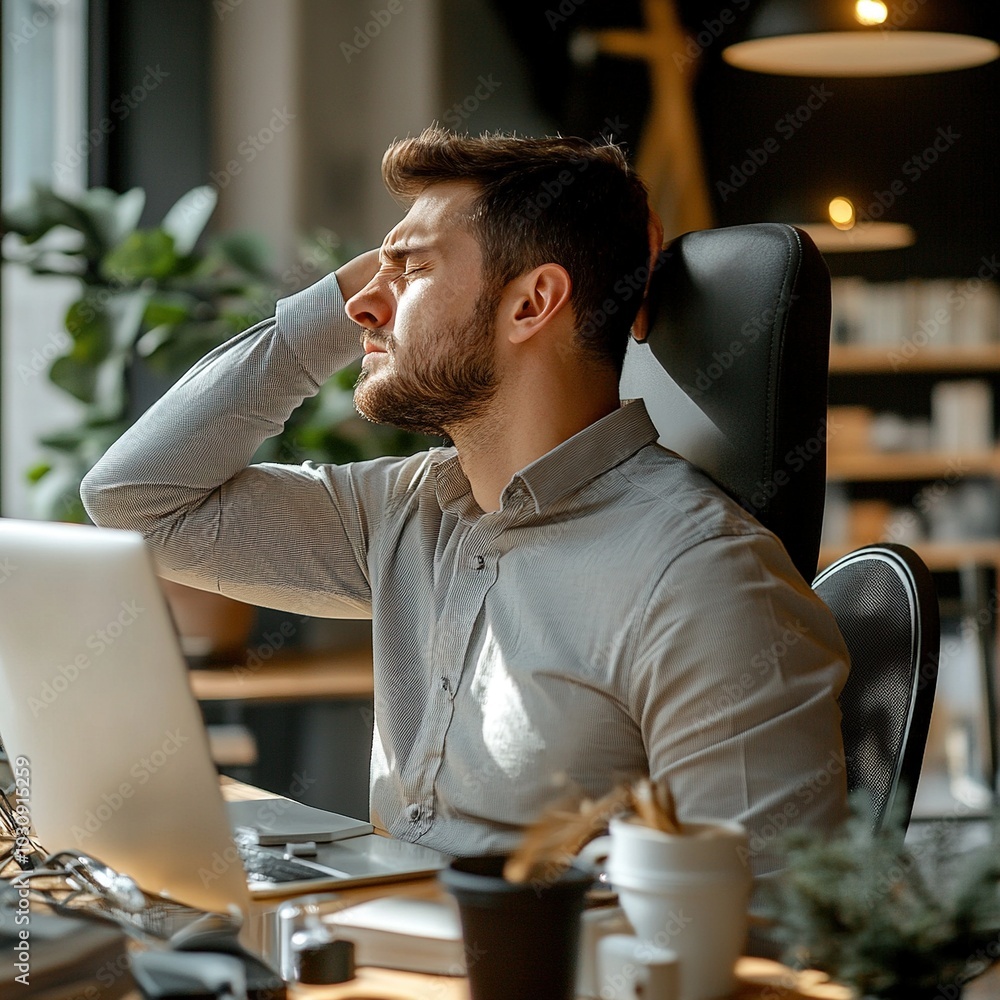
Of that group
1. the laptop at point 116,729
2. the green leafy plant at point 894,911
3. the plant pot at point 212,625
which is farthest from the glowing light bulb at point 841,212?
the green leafy plant at point 894,911

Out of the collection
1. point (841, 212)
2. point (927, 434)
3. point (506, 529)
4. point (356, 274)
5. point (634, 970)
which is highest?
point (841, 212)

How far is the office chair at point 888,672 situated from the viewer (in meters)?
1.23

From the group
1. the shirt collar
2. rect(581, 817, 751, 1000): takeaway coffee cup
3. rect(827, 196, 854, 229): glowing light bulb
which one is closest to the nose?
the shirt collar

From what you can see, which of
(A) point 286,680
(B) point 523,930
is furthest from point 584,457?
(A) point 286,680

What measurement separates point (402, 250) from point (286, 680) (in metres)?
1.48

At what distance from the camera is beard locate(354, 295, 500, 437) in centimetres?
148

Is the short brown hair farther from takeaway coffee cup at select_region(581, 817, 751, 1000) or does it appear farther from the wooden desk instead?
the wooden desk

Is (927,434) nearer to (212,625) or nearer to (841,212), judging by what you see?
(841,212)

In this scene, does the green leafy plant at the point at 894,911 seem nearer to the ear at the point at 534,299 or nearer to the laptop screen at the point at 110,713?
the laptop screen at the point at 110,713

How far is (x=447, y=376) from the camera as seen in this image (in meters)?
1.47

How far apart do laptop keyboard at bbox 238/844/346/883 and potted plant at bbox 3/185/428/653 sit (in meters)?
1.75

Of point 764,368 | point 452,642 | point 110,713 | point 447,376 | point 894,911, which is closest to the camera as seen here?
point 894,911

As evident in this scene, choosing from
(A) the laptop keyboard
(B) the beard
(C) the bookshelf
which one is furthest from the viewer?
(C) the bookshelf

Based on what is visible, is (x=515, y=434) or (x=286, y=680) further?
(x=286, y=680)
